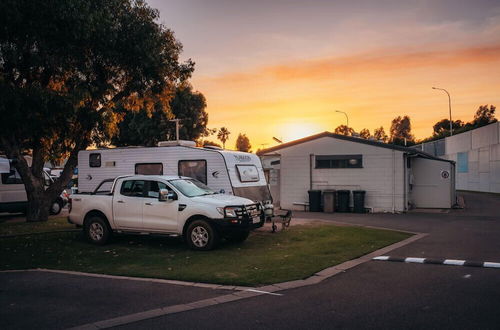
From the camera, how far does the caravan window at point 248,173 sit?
14305 mm

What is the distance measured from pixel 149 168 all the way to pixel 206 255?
5791 millimetres

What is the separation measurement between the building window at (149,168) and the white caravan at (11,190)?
5.74 meters

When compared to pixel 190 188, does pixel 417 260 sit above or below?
below

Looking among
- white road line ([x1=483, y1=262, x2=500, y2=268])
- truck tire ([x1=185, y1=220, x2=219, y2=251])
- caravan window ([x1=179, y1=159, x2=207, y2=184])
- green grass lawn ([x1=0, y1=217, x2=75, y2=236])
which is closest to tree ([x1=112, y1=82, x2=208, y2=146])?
green grass lawn ([x1=0, y1=217, x2=75, y2=236])

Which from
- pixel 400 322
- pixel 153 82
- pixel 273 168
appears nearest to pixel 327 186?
pixel 273 168

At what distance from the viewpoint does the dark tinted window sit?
11.9m

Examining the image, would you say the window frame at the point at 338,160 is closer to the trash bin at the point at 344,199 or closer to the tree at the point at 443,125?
the trash bin at the point at 344,199

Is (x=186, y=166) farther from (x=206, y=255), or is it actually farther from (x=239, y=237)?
(x=206, y=255)

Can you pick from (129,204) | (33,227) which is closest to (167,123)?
(33,227)

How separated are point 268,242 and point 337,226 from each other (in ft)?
13.9

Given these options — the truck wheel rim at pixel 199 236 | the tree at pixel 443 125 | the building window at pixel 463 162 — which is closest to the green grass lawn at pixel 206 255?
the truck wheel rim at pixel 199 236

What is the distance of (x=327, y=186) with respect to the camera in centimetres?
2250

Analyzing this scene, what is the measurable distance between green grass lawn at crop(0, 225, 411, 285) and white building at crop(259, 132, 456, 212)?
23.6 ft

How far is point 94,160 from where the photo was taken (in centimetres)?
1639
